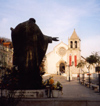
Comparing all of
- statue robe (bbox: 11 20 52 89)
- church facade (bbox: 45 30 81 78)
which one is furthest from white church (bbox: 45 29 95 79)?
statue robe (bbox: 11 20 52 89)

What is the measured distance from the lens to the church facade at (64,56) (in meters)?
53.8

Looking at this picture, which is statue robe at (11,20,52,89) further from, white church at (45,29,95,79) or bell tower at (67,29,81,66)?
bell tower at (67,29,81,66)

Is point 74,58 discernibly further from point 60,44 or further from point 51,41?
point 51,41

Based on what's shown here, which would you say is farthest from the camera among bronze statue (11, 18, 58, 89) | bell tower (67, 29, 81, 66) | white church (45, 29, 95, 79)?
white church (45, 29, 95, 79)

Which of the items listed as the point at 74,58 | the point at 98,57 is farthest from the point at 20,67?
the point at 74,58

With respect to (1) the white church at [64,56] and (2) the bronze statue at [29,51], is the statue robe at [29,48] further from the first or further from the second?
(1) the white church at [64,56]

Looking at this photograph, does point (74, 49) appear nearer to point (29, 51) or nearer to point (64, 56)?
point (64, 56)

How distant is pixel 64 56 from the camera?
57594 mm

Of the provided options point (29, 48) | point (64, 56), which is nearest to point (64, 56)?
point (64, 56)

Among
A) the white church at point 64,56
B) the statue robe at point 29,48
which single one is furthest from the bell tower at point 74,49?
the statue robe at point 29,48

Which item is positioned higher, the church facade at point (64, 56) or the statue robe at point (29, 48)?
the church facade at point (64, 56)

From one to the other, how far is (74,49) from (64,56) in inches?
185

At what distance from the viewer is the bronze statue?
5625mm

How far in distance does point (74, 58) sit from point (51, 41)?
47.9 meters
